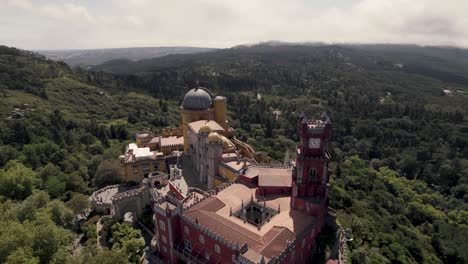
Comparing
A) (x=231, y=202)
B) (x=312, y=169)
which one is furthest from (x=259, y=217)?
(x=312, y=169)

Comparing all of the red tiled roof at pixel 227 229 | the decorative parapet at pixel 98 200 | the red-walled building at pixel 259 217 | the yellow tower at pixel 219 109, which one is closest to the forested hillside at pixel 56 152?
the decorative parapet at pixel 98 200

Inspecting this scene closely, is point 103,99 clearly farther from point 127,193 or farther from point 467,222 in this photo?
point 467,222

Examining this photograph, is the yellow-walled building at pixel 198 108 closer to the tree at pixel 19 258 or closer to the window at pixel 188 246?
the window at pixel 188 246

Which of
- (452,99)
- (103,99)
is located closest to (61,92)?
(103,99)

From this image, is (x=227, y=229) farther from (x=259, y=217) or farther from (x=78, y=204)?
(x=78, y=204)

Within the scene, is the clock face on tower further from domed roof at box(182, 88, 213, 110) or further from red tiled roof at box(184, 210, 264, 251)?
domed roof at box(182, 88, 213, 110)

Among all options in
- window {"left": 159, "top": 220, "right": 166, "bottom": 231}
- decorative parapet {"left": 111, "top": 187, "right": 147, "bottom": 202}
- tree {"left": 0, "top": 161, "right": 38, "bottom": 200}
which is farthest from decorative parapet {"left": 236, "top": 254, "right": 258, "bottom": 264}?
tree {"left": 0, "top": 161, "right": 38, "bottom": 200}
